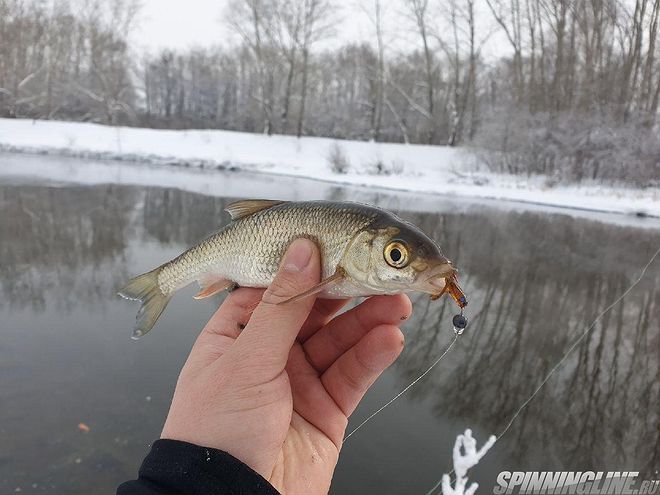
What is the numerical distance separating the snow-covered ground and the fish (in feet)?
64.5

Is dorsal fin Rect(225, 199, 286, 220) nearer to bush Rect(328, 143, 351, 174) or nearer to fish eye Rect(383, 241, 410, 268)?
fish eye Rect(383, 241, 410, 268)

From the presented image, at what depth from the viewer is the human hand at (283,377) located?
1767 millimetres

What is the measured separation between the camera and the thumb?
73.0 inches

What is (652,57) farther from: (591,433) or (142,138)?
(142,138)

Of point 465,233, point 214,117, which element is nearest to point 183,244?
point 465,233

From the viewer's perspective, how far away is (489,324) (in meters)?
6.62

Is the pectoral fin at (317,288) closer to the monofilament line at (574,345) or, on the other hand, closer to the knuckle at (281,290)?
the knuckle at (281,290)

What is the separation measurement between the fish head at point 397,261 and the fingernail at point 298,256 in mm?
174

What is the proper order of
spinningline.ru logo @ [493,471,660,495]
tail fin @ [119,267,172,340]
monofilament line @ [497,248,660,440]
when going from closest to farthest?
tail fin @ [119,267,172,340], spinningline.ru logo @ [493,471,660,495], monofilament line @ [497,248,660,440]

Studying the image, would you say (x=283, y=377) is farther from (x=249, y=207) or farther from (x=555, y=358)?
(x=555, y=358)

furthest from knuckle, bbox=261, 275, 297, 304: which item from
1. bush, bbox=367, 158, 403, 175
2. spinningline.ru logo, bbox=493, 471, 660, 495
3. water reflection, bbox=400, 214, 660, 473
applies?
bush, bbox=367, 158, 403, 175

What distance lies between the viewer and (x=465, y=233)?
1245 cm

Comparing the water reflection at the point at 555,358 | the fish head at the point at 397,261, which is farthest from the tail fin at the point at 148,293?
the water reflection at the point at 555,358

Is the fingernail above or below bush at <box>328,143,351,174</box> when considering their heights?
below
